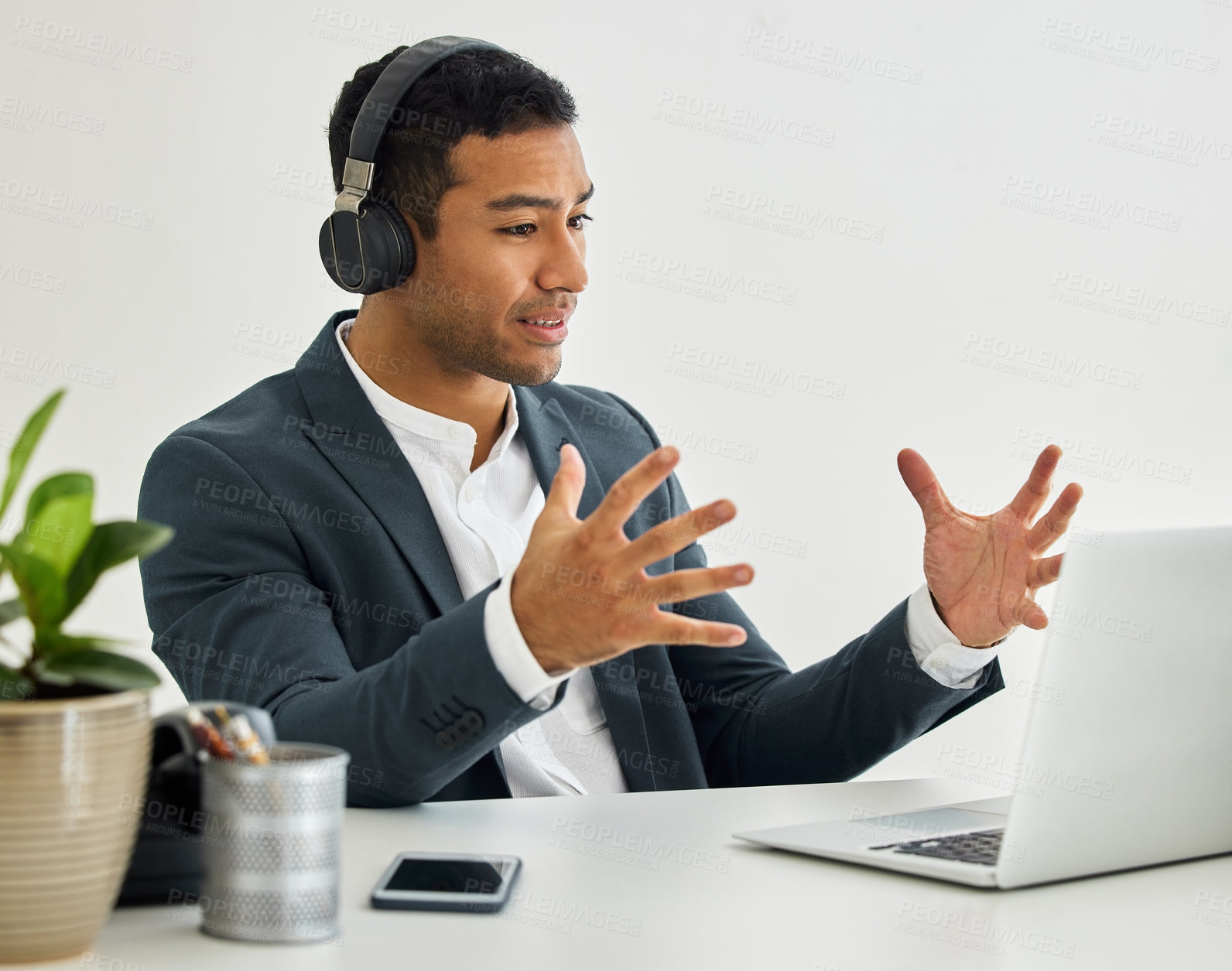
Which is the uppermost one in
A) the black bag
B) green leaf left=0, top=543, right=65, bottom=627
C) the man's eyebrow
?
the man's eyebrow

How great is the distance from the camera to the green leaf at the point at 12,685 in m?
0.67

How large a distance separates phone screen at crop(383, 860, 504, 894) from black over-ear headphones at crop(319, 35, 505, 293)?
3.03 ft

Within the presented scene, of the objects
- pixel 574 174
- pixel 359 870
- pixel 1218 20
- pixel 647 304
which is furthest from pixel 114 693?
pixel 1218 20

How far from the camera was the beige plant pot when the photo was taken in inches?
24.9

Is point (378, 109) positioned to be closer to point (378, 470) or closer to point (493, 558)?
point (378, 470)

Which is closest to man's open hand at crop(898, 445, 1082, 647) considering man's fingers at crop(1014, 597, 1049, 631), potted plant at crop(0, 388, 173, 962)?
man's fingers at crop(1014, 597, 1049, 631)

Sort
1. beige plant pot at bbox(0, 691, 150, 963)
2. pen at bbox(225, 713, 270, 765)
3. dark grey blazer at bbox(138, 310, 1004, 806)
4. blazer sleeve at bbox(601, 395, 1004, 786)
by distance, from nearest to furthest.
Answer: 1. beige plant pot at bbox(0, 691, 150, 963)
2. pen at bbox(225, 713, 270, 765)
3. dark grey blazer at bbox(138, 310, 1004, 806)
4. blazer sleeve at bbox(601, 395, 1004, 786)

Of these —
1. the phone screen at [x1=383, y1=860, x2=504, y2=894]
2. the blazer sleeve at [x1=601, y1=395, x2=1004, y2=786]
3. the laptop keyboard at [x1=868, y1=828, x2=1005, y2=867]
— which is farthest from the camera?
the blazer sleeve at [x1=601, y1=395, x2=1004, y2=786]

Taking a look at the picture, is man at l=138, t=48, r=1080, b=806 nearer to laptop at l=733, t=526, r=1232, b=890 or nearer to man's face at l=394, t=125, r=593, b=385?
man's face at l=394, t=125, r=593, b=385

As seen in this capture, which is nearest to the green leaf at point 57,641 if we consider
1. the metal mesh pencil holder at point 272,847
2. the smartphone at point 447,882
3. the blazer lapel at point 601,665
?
the metal mesh pencil holder at point 272,847

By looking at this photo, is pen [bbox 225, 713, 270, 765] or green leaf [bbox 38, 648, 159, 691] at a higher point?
green leaf [bbox 38, 648, 159, 691]

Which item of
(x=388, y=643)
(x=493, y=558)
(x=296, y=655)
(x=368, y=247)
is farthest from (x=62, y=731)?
(x=368, y=247)

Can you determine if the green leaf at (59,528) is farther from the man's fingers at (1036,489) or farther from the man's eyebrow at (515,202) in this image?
the man's eyebrow at (515,202)

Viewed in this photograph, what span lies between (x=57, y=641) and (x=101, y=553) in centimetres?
5
